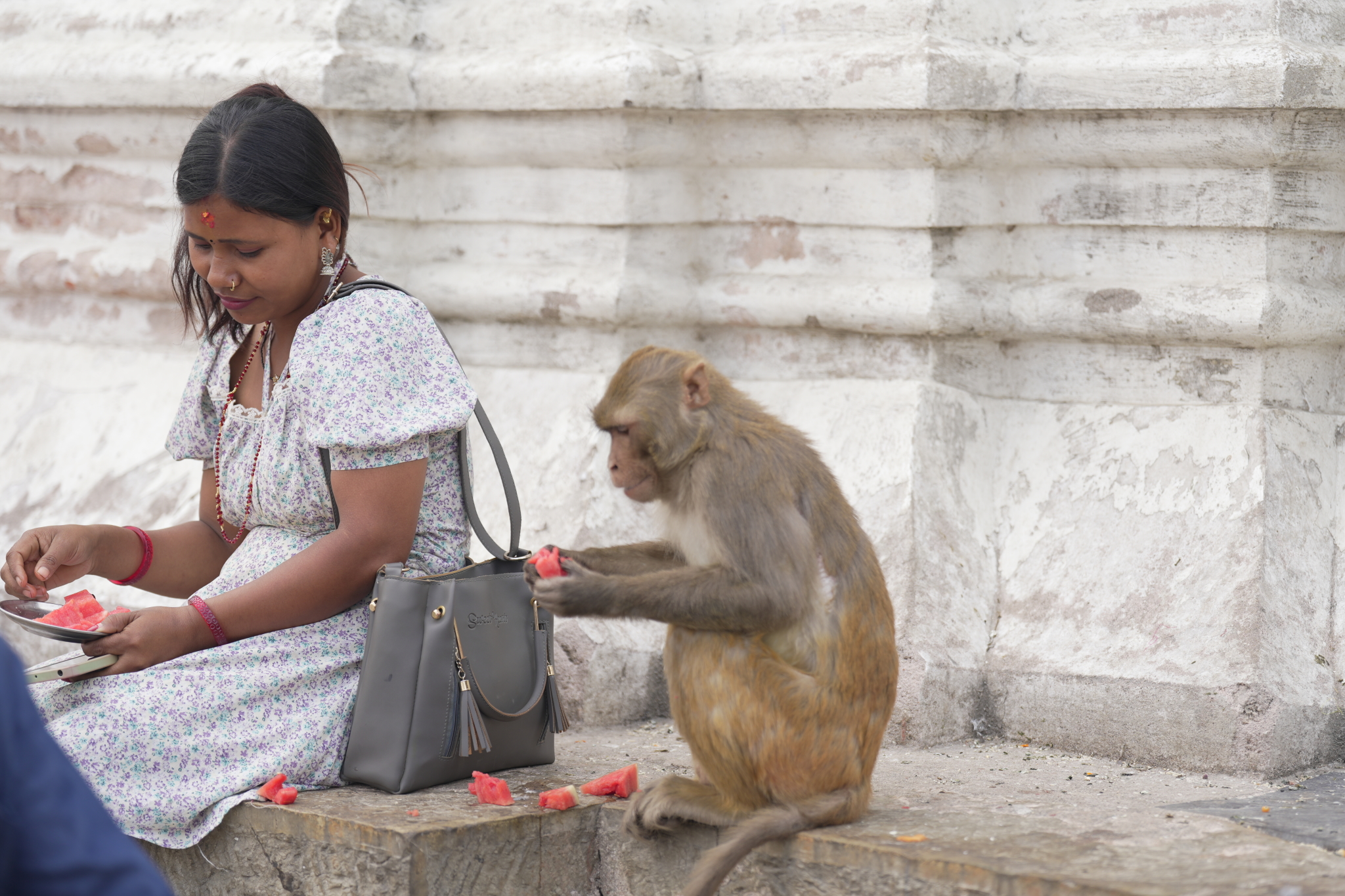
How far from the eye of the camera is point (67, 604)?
9.98ft

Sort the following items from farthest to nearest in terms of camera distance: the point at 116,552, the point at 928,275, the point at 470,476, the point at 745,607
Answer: the point at 928,275 < the point at 116,552 < the point at 470,476 < the point at 745,607

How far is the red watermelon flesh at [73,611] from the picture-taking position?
2.95m

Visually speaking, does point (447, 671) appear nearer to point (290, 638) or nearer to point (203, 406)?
point (290, 638)

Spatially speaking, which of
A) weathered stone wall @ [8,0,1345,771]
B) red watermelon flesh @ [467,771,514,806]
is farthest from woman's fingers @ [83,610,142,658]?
weathered stone wall @ [8,0,1345,771]

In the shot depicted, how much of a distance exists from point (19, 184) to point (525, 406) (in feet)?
7.15

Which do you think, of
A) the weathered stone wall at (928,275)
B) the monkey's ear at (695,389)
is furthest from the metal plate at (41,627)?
the weathered stone wall at (928,275)

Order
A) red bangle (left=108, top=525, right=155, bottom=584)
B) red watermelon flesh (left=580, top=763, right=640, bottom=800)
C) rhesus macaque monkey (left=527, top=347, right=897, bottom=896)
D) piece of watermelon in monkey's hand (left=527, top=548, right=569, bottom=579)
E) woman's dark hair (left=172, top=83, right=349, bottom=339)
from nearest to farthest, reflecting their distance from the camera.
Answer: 1. rhesus macaque monkey (left=527, top=347, right=897, bottom=896)
2. piece of watermelon in monkey's hand (left=527, top=548, right=569, bottom=579)
3. woman's dark hair (left=172, top=83, right=349, bottom=339)
4. red watermelon flesh (left=580, top=763, right=640, bottom=800)
5. red bangle (left=108, top=525, right=155, bottom=584)

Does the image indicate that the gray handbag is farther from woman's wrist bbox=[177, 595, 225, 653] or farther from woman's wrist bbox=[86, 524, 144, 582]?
woman's wrist bbox=[86, 524, 144, 582]

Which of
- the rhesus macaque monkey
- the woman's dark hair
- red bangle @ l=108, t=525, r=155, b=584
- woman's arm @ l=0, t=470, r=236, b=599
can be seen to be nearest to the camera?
the rhesus macaque monkey

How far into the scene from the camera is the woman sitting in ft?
9.49

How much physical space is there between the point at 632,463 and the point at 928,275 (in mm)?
1622

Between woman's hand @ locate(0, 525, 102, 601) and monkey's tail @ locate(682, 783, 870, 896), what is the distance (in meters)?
1.59

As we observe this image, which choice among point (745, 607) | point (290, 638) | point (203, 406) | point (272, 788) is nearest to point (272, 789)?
point (272, 788)

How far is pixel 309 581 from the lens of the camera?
2.94 m
